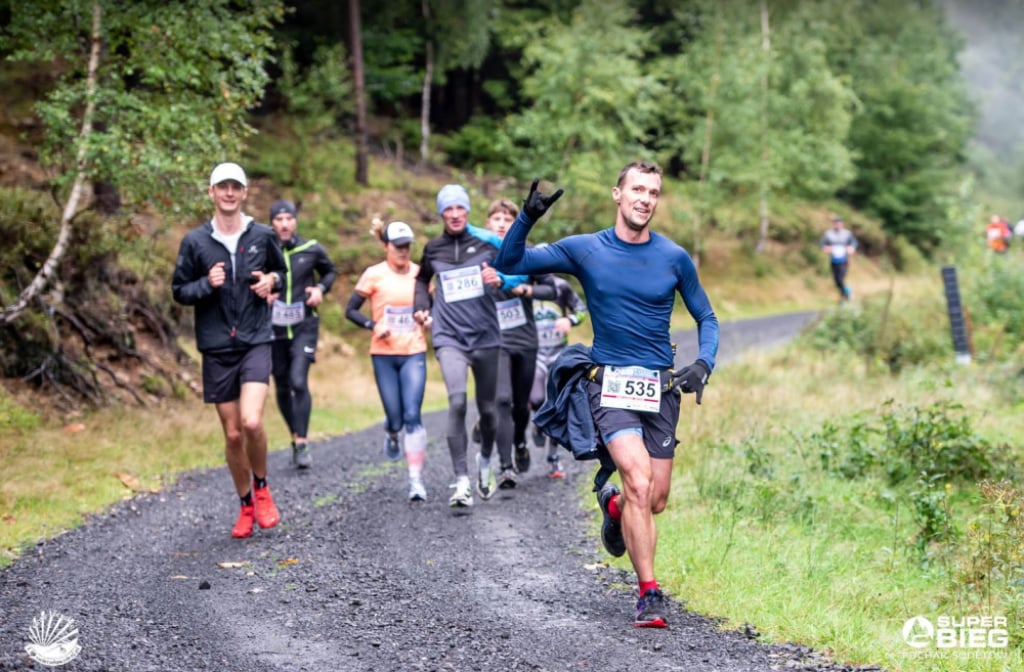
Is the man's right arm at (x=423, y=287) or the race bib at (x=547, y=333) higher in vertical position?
the man's right arm at (x=423, y=287)

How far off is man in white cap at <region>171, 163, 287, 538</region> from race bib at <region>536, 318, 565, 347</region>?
3493 mm

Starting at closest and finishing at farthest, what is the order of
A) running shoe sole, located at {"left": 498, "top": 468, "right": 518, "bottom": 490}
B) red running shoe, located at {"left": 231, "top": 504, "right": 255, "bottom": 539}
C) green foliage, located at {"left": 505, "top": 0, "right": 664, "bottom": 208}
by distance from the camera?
red running shoe, located at {"left": 231, "top": 504, "right": 255, "bottom": 539}, running shoe sole, located at {"left": 498, "top": 468, "right": 518, "bottom": 490}, green foliage, located at {"left": 505, "top": 0, "right": 664, "bottom": 208}

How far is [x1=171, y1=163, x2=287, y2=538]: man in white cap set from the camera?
296 inches

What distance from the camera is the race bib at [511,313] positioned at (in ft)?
30.0

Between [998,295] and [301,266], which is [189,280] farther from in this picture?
[998,295]

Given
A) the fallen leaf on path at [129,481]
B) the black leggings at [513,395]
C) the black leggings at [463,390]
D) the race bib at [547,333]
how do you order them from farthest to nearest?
the race bib at [547,333], the fallen leaf on path at [129,481], the black leggings at [513,395], the black leggings at [463,390]

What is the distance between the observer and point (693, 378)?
5668mm

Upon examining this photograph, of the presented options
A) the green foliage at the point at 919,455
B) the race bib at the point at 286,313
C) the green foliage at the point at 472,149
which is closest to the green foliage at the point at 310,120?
the green foliage at the point at 472,149

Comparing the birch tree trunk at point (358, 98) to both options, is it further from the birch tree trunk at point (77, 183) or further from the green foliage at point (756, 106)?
the birch tree trunk at point (77, 183)

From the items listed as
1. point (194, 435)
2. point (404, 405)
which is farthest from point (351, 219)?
point (404, 405)

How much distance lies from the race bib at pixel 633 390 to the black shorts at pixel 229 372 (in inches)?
111

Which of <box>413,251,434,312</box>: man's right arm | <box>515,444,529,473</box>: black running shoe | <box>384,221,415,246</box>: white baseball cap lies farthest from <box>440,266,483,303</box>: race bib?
<box>515,444,529,473</box>: black running shoe

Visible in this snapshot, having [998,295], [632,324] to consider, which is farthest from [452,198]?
[998,295]

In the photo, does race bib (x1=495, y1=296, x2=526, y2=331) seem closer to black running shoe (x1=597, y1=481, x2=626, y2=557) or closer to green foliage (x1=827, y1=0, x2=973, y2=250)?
black running shoe (x1=597, y1=481, x2=626, y2=557)
